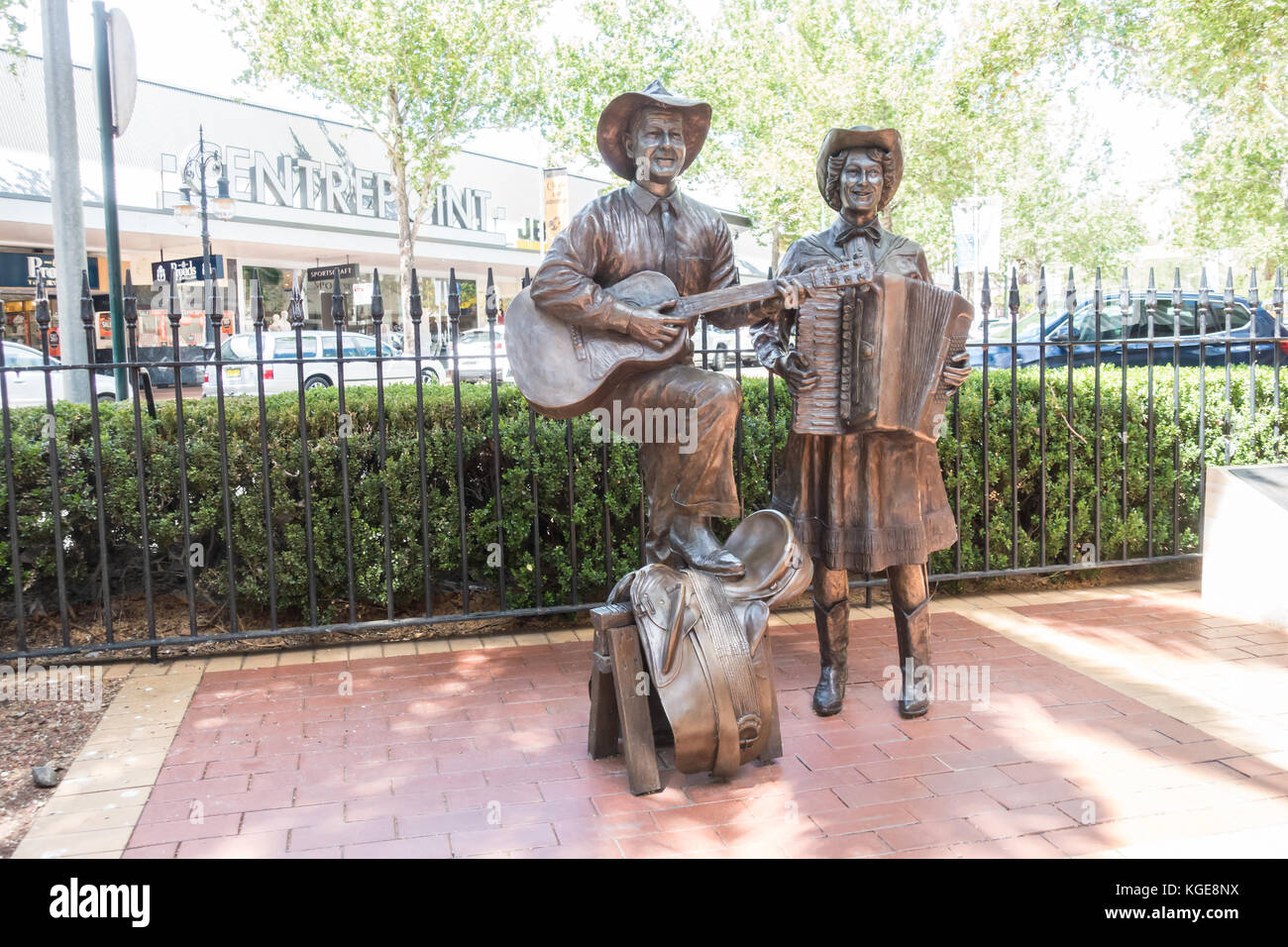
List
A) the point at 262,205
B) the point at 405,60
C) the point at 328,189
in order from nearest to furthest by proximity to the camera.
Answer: the point at 405,60 < the point at 262,205 < the point at 328,189

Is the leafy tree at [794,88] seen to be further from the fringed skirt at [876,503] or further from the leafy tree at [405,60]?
the fringed skirt at [876,503]

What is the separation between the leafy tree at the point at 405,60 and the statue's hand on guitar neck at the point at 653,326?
19710mm

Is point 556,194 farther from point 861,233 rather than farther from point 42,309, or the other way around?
point 861,233

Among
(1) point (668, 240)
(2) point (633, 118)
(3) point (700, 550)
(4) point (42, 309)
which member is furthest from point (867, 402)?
(4) point (42, 309)

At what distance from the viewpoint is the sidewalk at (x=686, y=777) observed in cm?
320

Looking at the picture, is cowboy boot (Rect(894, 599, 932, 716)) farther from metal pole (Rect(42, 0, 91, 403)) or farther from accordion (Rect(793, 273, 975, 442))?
metal pole (Rect(42, 0, 91, 403))

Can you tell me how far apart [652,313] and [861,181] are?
3.54ft

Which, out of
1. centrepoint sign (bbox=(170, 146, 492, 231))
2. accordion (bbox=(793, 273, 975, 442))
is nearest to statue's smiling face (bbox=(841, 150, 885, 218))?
accordion (bbox=(793, 273, 975, 442))

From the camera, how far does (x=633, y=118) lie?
3879mm

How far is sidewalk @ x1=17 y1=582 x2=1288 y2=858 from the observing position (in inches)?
126

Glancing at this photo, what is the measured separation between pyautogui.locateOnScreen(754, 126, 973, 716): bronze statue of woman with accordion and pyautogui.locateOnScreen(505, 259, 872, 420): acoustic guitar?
214 millimetres

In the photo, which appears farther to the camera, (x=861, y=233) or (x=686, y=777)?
(x=861, y=233)

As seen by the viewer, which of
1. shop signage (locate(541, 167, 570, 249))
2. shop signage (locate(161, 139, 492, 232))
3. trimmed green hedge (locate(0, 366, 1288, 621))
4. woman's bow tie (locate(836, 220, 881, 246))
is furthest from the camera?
shop signage (locate(161, 139, 492, 232))
